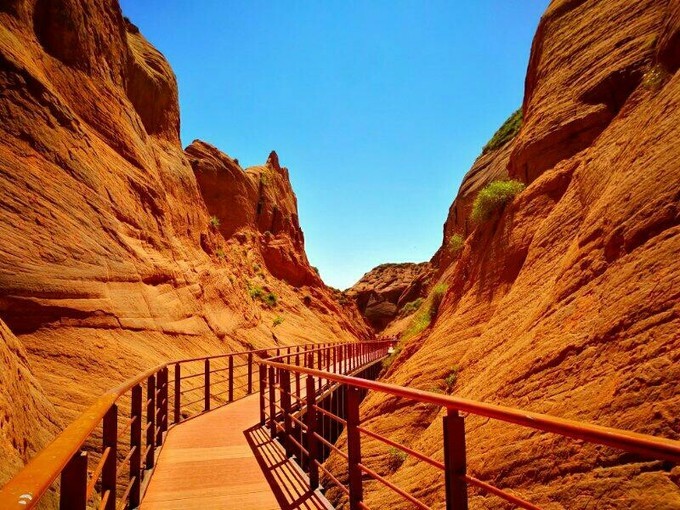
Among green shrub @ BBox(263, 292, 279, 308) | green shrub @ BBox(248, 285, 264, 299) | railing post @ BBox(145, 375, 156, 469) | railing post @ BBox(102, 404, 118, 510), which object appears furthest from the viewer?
green shrub @ BBox(263, 292, 279, 308)

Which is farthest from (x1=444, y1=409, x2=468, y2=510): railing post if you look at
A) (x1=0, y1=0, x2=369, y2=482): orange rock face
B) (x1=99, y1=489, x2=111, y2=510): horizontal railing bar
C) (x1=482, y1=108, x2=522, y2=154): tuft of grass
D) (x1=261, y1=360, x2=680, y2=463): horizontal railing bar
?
(x1=482, y1=108, x2=522, y2=154): tuft of grass

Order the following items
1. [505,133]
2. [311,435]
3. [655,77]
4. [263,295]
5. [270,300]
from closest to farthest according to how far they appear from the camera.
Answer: [311,435] < [655,77] < [505,133] < [263,295] < [270,300]

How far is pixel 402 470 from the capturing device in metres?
6.22

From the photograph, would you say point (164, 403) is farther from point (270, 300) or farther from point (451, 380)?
point (270, 300)

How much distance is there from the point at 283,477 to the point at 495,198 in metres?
8.23

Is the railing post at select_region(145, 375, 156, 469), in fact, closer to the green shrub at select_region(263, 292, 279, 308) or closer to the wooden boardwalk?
the wooden boardwalk

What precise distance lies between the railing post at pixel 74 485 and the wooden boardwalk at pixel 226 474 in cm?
269

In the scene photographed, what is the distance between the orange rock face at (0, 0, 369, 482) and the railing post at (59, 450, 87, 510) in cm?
322

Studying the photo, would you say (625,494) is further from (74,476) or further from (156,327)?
(156,327)

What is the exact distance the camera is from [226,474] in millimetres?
5059

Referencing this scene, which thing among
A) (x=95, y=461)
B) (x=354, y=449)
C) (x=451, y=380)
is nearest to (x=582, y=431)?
(x=354, y=449)

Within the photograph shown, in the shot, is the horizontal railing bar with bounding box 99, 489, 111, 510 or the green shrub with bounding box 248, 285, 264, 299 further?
the green shrub with bounding box 248, 285, 264, 299

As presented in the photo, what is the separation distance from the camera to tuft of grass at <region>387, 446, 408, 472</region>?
7068mm

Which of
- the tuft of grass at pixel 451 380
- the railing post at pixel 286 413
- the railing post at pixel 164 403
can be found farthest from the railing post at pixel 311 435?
the tuft of grass at pixel 451 380
